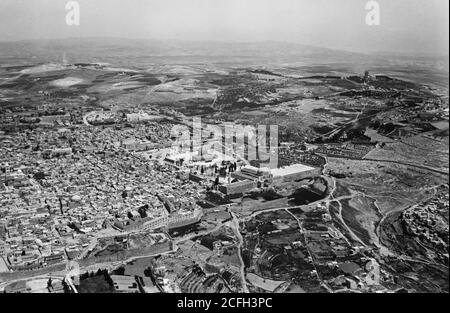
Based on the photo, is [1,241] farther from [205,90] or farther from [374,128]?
[374,128]

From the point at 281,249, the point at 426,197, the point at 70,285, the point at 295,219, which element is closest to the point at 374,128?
the point at 426,197

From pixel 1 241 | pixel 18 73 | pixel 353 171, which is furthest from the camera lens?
pixel 18 73

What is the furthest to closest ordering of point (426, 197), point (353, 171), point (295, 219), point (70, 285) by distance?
1. point (353, 171)
2. point (426, 197)
3. point (295, 219)
4. point (70, 285)

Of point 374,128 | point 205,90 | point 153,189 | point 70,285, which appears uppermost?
point 205,90

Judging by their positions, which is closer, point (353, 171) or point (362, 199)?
point (362, 199)

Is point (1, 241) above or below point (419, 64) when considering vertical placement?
below

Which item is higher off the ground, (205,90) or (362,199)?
(205,90)

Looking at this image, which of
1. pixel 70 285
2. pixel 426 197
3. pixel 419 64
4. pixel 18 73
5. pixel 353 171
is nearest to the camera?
pixel 70 285

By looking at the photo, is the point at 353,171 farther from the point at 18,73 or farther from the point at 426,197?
the point at 18,73

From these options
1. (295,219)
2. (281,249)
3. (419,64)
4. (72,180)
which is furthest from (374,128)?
(72,180)
